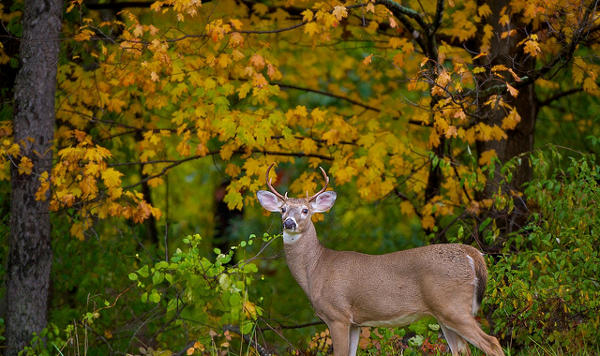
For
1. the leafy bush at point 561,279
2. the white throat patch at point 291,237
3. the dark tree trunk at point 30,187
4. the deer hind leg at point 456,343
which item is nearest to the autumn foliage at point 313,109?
the dark tree trunk at point 30,187

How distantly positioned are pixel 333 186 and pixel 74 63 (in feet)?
10.9

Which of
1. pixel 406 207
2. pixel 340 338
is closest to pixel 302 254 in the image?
pixel 340 338

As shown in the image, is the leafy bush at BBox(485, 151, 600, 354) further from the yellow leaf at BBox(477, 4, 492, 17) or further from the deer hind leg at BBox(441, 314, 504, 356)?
the yellow leaf at BBox(477, 4, 492, 17)

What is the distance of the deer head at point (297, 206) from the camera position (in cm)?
632

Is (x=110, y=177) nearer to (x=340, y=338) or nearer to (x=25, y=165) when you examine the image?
(x=25, y=165)

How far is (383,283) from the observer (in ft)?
19.8

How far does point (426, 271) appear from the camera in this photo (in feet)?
19.3

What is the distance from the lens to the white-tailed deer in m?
5.80

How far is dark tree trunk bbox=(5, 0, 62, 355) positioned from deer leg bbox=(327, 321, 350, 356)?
11.4ft

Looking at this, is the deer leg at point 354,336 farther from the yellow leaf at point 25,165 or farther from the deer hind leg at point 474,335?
the yellow leaf at point 25,165

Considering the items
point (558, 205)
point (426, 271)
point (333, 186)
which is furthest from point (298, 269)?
point (333, 186)

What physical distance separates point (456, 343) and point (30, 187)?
4.53 meters

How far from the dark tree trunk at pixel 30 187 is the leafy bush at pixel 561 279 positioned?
4504 mm

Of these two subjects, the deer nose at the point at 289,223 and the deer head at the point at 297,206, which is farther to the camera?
the deer head at the point at 297,206
